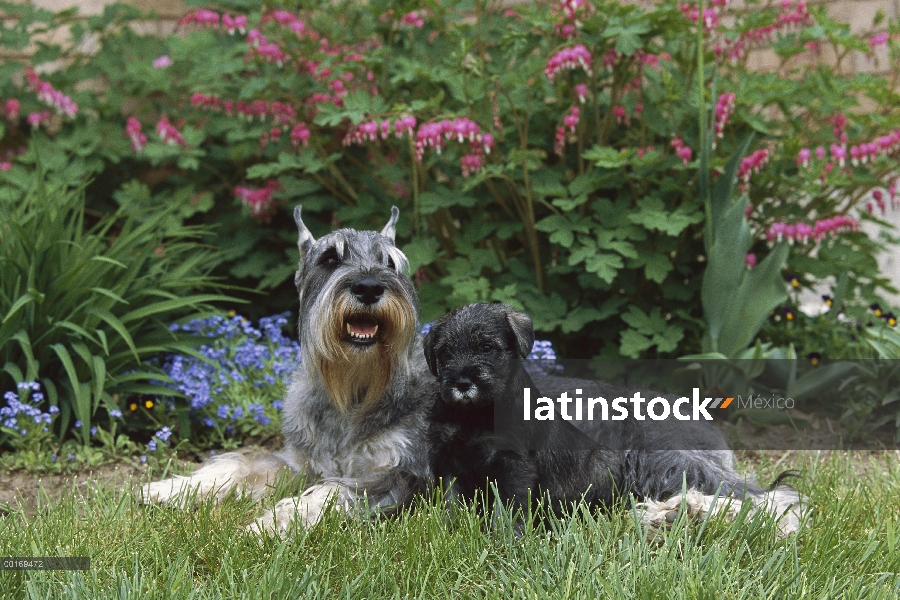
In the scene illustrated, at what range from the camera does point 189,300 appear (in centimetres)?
475

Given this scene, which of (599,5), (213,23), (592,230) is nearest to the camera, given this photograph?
(599,5)

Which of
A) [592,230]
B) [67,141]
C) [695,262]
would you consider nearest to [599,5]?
[592,230]

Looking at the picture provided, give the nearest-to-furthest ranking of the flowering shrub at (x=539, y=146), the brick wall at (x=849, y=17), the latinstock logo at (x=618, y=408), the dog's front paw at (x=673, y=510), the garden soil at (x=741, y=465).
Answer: the dog's front paw at (x=673, y=510), the latinstock logo at (x=618, y=408), the garden soil at (x=741, y=465), the flowering shrub at (x=539, y=146), the brick wall at (x=849, y=17)

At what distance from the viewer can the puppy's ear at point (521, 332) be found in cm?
288

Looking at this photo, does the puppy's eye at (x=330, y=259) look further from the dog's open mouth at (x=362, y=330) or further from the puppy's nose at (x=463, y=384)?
the puppy's nose at (x=463, y=384)

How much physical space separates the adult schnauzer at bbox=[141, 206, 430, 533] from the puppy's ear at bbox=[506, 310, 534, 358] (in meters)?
0.40

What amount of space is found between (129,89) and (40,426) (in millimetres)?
3174

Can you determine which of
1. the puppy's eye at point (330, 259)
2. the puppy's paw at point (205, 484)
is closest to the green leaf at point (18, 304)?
the puppy's paw at point (205, 484)

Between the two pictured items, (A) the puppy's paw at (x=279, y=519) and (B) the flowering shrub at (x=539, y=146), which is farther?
(B) the flowering shrub at (x=539, y=146)

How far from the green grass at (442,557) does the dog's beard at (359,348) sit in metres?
0.47

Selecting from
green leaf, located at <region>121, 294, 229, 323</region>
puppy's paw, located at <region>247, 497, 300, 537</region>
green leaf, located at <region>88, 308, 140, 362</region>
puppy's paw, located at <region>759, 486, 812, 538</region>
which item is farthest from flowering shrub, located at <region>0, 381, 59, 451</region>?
puppy's paw, located at <region>759, 486, 812, 538</region>

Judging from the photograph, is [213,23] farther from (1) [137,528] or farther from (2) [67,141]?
(1) [137,528]

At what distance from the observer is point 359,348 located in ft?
10.4

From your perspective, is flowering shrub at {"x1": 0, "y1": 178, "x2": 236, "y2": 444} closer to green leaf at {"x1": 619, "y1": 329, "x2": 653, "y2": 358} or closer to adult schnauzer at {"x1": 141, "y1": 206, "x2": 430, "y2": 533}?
adult schnauzer at {"x1": 141, "y1": 206, "x2": 430, "y2": 533}
